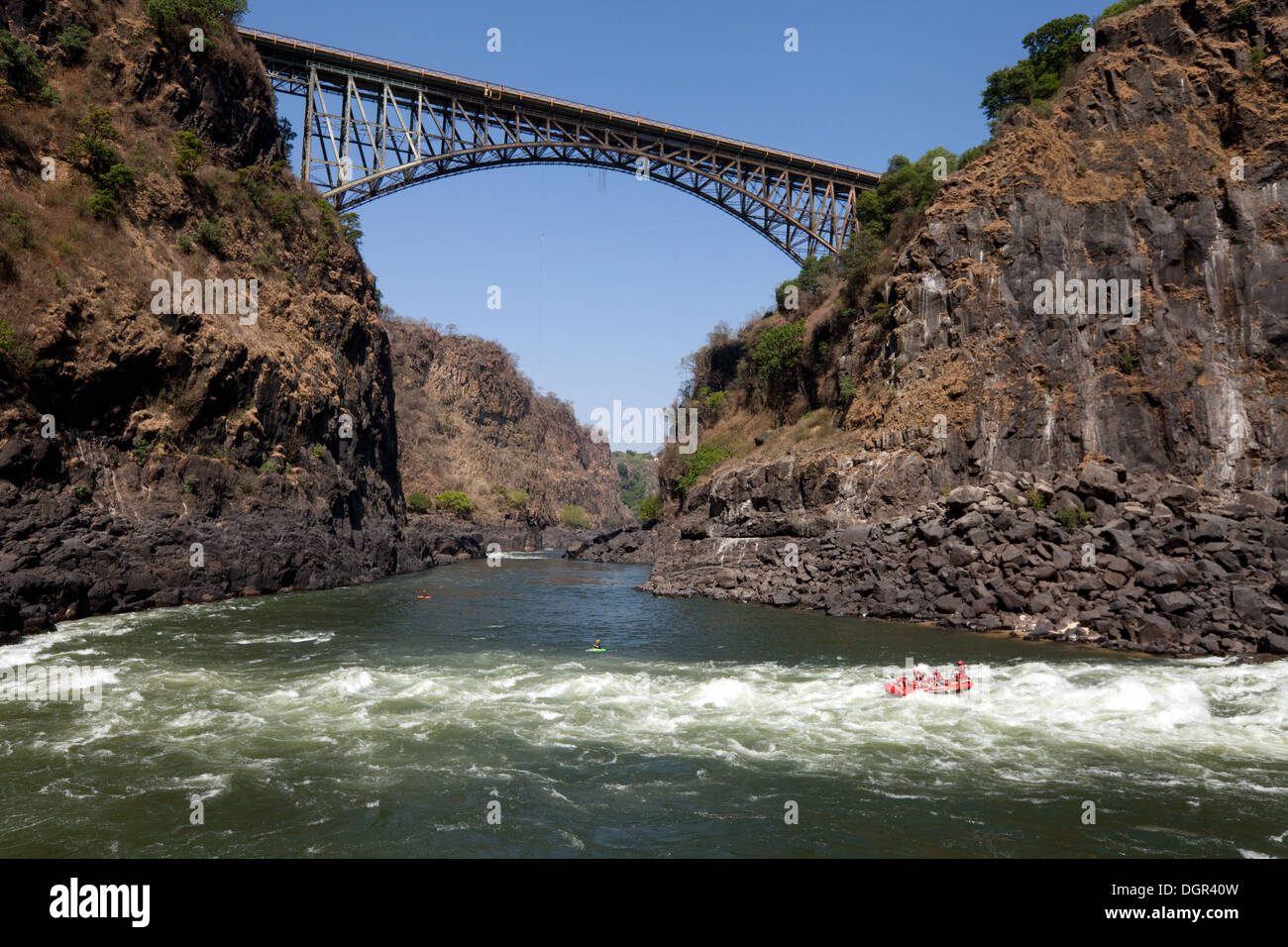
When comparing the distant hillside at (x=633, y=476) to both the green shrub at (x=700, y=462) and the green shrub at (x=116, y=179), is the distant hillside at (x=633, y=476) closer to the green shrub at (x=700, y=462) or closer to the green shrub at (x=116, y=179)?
the green shrub at (x=700, y=462)

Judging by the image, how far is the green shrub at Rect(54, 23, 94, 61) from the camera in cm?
3278

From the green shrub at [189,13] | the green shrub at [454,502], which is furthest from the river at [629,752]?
the green shrub at [454,502]

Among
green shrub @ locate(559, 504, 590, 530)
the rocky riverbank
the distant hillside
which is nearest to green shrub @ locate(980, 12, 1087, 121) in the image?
the rocky riverbank

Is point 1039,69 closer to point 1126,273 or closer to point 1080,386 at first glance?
point 1126,273

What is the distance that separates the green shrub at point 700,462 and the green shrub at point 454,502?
104 ft

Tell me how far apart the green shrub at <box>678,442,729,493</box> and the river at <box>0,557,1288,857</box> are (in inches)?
1076

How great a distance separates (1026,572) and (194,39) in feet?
Answer: 136

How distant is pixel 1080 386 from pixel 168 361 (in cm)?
3362

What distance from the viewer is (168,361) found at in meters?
29.2

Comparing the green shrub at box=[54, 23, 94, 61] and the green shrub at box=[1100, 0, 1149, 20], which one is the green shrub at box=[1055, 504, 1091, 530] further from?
the green shrub at box=[54, 23, 94, 61]

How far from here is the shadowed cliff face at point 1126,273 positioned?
26.8 meters

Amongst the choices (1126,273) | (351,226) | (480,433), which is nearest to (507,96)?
(351,226)

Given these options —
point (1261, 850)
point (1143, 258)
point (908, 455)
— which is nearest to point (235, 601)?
point (908, 455)
